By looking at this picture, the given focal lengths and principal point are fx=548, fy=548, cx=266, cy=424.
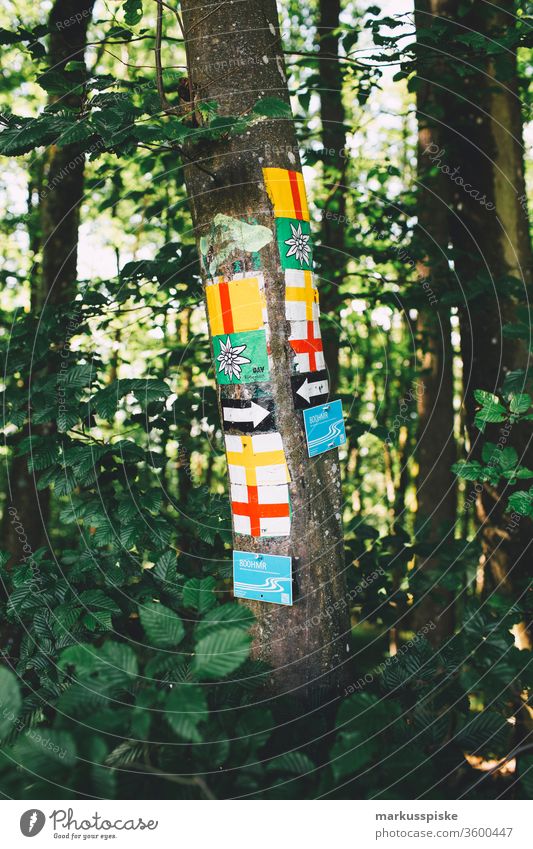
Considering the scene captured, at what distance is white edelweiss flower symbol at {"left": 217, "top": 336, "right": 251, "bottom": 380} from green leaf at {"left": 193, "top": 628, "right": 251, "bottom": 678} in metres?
0.82

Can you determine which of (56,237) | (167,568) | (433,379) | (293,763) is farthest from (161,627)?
(433,379)

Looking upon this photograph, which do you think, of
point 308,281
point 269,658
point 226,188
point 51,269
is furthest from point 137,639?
point 51,269

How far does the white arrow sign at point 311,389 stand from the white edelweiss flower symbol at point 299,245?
40 cm

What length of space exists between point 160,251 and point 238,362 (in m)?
1.43

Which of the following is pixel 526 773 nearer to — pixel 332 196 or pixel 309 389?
pixel 309 389

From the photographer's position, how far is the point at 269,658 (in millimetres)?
1749

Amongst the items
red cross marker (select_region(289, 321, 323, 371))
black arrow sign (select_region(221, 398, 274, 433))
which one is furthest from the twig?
red cross marker (select_region(289, 321, 323, 371))

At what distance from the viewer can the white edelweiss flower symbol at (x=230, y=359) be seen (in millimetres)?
1743

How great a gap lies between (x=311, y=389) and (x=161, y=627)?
2.90ft

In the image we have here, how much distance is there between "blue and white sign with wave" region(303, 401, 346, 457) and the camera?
1.78 metres
